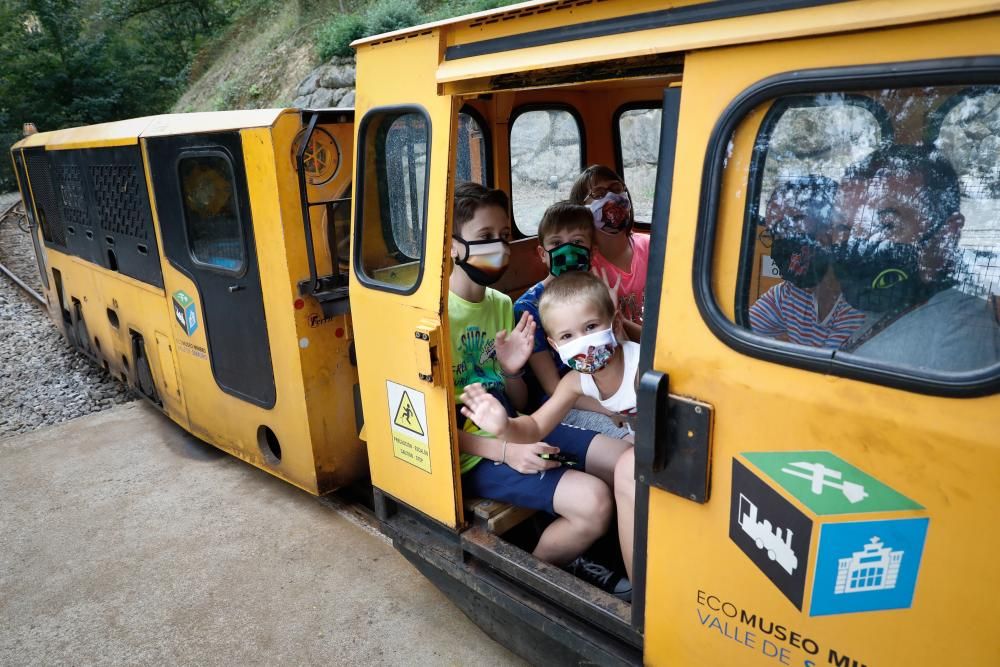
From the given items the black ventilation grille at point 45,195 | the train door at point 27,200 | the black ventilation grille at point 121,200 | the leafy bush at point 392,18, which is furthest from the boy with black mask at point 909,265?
the leafy bush at point 392,18

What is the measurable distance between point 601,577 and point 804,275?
1373 millimetres

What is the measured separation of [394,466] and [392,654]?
788mm

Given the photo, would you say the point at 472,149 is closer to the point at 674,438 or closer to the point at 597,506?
the point at 597,506

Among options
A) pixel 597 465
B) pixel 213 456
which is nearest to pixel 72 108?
pixel 213 456

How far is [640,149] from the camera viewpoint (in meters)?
4.28

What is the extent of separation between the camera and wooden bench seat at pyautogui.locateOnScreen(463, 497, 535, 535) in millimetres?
2551

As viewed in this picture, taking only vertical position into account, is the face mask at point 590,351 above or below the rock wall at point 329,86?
below

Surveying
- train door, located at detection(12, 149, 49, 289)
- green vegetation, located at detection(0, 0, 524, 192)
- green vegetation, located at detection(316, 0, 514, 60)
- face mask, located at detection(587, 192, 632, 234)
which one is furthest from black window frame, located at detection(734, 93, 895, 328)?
green vegetation, located at detection(0, 0, 524, 192)

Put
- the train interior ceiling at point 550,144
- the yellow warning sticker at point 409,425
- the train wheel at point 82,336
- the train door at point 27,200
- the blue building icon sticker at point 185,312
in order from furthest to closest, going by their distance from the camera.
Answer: the train door at point 27,200 < the train wheel at point 82,336 < the blue building icon sticker at point 185,312 < the train interior ceiling at point 550,144 < the yellow warning sticker at point 409,425

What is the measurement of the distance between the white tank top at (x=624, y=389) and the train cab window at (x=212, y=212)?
2210 mm

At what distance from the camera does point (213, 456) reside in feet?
15.8

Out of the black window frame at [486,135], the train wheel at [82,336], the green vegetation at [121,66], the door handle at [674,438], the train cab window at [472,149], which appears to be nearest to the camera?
the door handle at [674,438]

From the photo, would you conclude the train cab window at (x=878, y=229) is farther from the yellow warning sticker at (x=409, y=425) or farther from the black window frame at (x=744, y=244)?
the yellow warning sticker at (x=409, y=425)

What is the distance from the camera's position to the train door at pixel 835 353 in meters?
1.31
